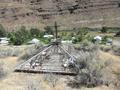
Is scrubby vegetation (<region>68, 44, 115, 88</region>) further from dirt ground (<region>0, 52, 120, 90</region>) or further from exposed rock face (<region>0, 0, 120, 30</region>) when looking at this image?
exposed rock face (<region>0, 0, 120, 30</region>)

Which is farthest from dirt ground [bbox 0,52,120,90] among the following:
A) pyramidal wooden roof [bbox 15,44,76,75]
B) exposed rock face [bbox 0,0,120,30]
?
exposed rock face [bbox 0,0,120,30]

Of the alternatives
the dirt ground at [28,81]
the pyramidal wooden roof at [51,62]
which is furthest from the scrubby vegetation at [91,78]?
the pyramidal wooden roof at [51,62]

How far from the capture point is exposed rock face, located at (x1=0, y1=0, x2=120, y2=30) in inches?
3356

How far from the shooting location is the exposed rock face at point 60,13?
85.2 meters

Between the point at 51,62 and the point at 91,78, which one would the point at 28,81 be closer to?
the point at 91,78

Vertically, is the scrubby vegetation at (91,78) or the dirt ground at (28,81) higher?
the scrubby vegetation at (91,78)

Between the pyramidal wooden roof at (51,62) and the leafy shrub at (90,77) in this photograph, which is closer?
the leafy shrub at (90,77)

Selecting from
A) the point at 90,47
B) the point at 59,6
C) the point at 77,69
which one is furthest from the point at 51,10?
the point at 77,69

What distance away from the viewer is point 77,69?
18.9m

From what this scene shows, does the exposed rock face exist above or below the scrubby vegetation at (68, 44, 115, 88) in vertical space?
below

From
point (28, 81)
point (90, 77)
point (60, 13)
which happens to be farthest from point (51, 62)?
point (60, 13)

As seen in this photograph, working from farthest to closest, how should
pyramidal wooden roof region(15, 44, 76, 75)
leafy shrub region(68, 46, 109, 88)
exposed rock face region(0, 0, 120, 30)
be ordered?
exposed rock face region(0, 0, 120, 30) < pyramidal wooden roof region(15, 44, 76, 75) < leafy shrub region(68, 46, 109, 88)

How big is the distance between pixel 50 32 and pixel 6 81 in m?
52.5

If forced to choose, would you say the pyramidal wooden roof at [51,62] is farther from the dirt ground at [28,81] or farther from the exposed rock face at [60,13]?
the exposed rock face at [60,13]
